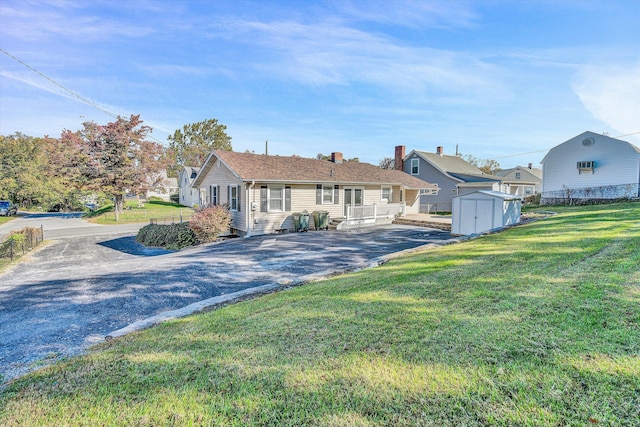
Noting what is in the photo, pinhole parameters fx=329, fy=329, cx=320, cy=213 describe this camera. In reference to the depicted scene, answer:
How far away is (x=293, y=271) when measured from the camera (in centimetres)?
935

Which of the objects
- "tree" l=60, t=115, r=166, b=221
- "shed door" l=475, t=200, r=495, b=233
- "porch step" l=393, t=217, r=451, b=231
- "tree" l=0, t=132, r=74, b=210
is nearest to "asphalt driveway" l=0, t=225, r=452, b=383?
"shed door" l=475, t=200, r=495, b=233

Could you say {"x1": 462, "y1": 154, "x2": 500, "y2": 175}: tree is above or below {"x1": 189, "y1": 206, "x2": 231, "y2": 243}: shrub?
above

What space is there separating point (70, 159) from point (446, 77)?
101 feet

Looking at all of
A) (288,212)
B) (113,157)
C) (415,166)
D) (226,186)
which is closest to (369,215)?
(288,212)

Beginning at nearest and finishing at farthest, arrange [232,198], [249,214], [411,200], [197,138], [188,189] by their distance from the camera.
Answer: [249,214] → [232,198] → [411,200] → [188,189] → [197,138]

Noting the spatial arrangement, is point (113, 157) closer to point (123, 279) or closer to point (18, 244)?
point (18, 244)

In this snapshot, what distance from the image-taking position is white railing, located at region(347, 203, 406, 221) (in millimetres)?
20562

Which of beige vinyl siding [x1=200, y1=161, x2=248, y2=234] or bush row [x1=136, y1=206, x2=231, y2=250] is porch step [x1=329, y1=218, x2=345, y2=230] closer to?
beige vinyl siding [x1=200, y1=161, x2=248, y2=234]

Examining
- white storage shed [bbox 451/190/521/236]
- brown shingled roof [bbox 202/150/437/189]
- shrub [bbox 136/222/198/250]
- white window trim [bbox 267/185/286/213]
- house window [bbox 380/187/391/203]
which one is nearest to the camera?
white storage shed [bbox 451/190/521/236]

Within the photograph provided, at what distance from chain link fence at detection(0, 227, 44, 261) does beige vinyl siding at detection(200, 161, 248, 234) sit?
28.8 ft

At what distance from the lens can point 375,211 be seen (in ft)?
70.7

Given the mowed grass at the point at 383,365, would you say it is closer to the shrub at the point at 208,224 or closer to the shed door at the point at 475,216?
the shed door at the point at 475,216

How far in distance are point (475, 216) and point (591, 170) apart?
61.2 feet

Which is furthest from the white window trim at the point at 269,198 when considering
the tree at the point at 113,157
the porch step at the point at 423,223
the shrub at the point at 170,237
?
the tree at the point at 113,157
